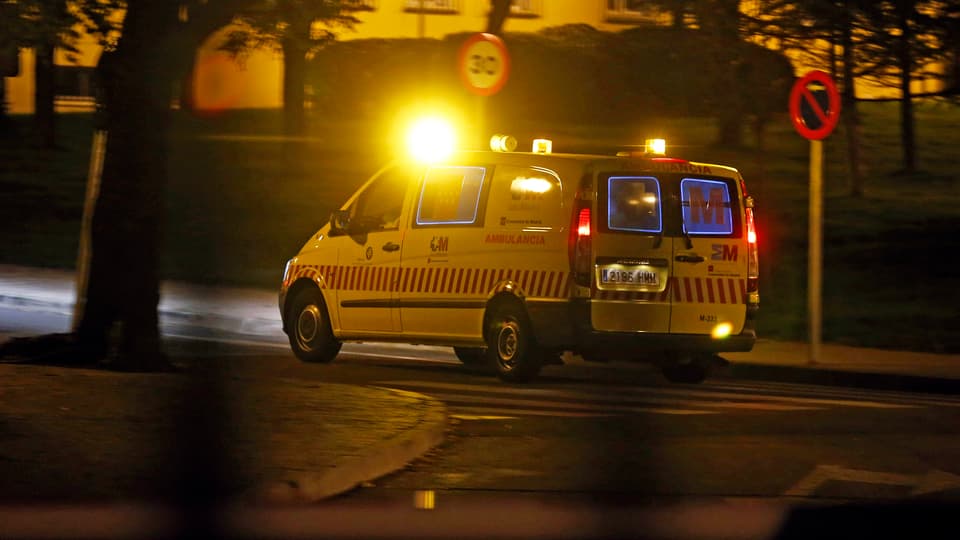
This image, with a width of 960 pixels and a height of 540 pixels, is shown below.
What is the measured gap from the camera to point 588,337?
1288cm

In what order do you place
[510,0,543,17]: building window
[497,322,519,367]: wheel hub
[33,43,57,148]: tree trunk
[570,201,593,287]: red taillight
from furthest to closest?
[510,0,543,17]: building window, [33,43,57,148]: tree trunk, [497,322,519,367]: wheel hub, [570,201,593,287]: red taillight

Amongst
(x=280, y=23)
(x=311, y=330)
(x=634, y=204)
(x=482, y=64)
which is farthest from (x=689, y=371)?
(x=280, y=23)

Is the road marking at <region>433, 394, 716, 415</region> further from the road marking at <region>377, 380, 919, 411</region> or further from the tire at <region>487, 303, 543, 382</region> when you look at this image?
the tire at <region>487, 303, 543, 382</region>

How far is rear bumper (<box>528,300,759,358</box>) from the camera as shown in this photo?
42.2 feet

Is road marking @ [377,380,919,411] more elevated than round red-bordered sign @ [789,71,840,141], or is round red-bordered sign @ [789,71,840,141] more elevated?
round red-bordered sign @ [789,71,840,141]

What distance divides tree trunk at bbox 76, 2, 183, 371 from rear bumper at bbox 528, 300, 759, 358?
9.88ft


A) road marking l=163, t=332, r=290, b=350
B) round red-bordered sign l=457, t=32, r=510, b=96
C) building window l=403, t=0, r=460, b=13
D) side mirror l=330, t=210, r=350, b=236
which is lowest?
road marking l=163, t=332, r=290, b=350

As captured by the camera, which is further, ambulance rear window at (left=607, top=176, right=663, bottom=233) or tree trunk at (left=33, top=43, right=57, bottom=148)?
tree trunk at (left=33, top=43, right=57, bottom=148)

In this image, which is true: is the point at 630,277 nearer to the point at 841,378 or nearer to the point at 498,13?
the point at 841,378

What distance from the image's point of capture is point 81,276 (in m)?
17.9

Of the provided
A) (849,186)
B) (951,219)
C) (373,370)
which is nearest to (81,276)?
(373,370)

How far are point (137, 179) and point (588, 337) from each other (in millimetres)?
3717

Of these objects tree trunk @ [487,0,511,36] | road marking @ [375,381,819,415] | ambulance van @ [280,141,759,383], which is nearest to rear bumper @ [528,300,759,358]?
ambulance van @ [280,141,759,383]

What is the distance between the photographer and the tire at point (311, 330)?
49.5 feet
